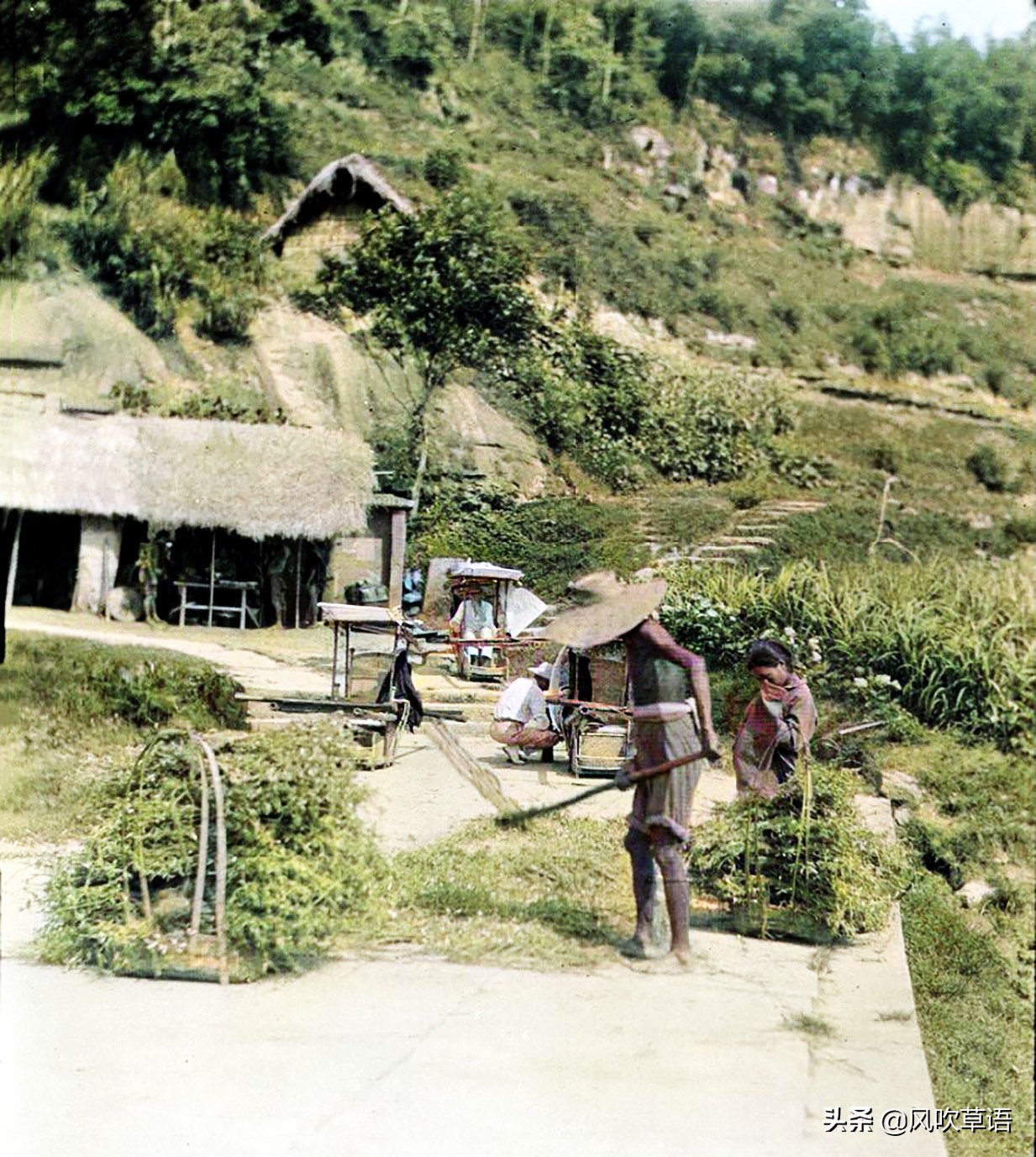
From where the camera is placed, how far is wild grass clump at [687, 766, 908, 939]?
4527mm

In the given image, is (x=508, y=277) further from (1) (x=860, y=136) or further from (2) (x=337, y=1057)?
(2) (x=337, y=1057)

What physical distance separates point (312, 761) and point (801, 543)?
1666mm

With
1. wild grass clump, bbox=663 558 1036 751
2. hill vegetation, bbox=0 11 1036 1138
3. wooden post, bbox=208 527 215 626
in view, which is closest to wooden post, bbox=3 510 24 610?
hill vegetation, bbox=0 11 1036 1138

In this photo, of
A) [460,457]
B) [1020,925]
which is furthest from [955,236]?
[1020,925]

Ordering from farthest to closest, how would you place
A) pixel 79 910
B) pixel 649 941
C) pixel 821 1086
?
1. pixel 79 910
2. pixel 649 941
3. pixel 821 1086

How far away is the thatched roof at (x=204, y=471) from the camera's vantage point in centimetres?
495

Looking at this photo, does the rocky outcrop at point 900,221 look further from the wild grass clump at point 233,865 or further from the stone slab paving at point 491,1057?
the wild grass clump at point 233,865

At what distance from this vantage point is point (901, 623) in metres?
4.65

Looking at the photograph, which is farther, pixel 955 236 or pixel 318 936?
pixel 955 236

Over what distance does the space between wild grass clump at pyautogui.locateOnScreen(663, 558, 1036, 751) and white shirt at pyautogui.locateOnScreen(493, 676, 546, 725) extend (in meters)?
0.47

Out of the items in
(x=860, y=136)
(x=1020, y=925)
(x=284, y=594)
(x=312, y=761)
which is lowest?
(x=1020, y=925)

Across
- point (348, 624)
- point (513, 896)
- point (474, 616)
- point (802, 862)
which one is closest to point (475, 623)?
point (474, 616)

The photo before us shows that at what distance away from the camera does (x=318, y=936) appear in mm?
4641

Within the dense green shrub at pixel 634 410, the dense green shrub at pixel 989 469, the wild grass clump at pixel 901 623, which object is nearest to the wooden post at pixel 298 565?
the dense green shrub at pixel 634 410
